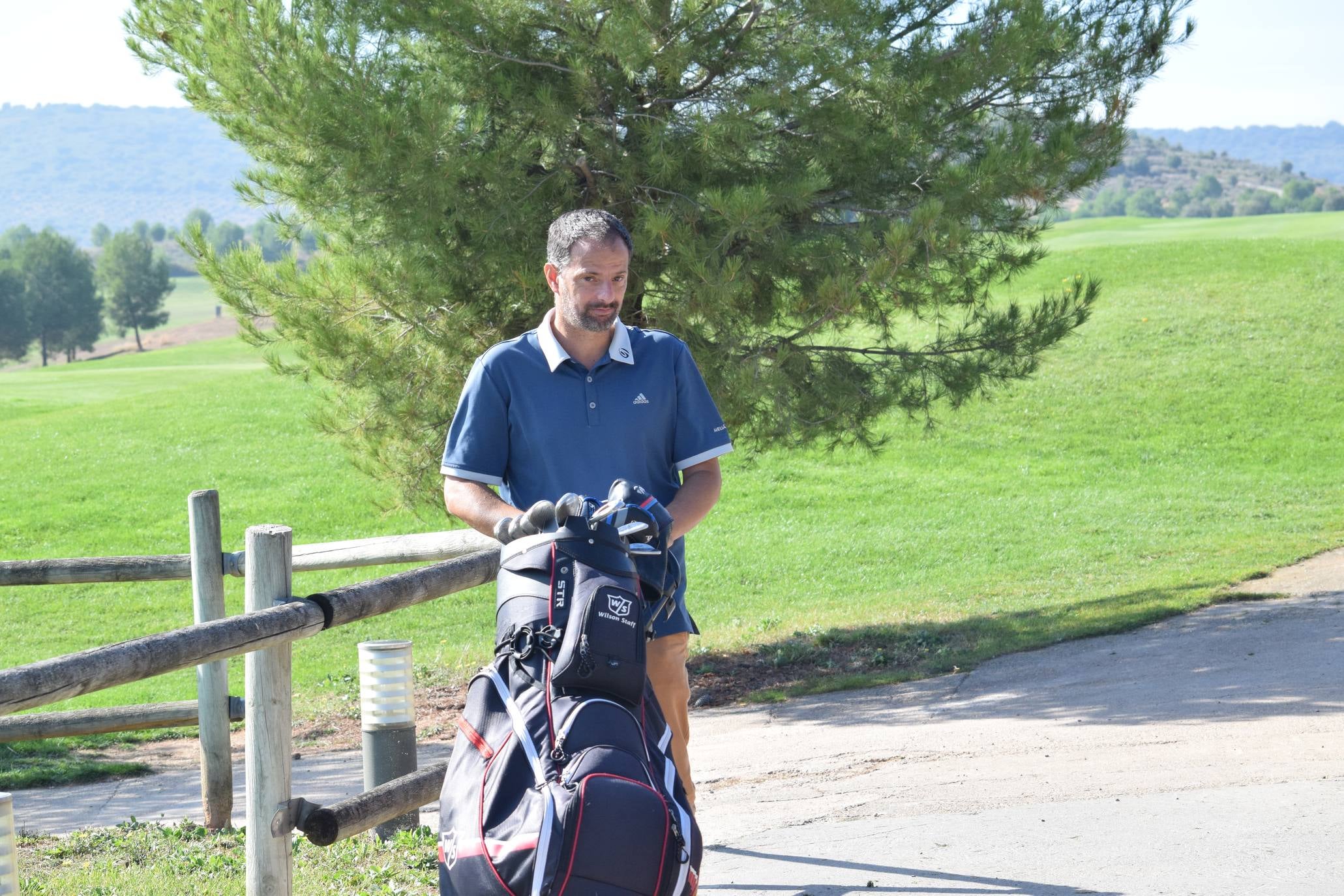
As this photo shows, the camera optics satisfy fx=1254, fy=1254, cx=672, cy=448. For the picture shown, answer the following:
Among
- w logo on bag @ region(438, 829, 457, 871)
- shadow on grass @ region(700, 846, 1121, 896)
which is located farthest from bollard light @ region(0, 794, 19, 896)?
shadow on grass @ region(700, 846, 1121, 896)

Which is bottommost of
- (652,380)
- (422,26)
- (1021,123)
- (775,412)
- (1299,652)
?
(1299,652)

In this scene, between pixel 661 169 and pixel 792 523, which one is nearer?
pixel 661 169

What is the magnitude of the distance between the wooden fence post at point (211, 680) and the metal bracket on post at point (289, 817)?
2038mm

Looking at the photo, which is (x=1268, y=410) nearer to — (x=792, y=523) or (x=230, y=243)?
(x=792, y=523)

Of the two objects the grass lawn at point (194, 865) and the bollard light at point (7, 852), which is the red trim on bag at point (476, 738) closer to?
the bollard light at point (7, 852)

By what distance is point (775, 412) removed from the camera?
8352mm

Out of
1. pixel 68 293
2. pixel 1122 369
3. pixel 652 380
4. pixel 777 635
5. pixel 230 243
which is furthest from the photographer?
pixel 68 293

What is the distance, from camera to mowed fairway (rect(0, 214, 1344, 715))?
10.7 m

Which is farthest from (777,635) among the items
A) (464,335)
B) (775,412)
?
(464,335)

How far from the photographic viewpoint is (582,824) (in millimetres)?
2344

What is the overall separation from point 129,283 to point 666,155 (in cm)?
10066

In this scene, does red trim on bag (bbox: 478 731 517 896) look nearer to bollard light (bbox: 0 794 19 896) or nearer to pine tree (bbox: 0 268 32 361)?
bollard light (bbox: 0 794 19 896)

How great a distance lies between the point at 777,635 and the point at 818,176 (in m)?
4.13

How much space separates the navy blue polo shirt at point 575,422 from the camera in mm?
3201
